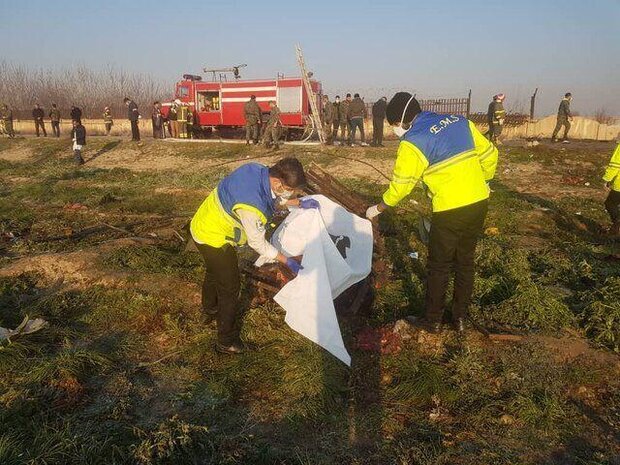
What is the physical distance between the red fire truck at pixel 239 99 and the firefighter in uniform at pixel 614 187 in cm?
1259

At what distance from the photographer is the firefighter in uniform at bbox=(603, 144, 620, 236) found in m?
5.52

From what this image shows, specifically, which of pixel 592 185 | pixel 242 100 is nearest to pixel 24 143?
pixel 242 100

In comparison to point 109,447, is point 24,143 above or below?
above

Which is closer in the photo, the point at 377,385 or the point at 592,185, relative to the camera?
the point at 377,385

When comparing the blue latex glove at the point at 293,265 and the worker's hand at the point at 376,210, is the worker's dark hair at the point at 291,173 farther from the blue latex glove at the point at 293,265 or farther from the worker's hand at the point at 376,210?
the worker's hand at the point at 376,210

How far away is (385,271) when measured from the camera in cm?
433

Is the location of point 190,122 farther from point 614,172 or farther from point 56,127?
point 614,172

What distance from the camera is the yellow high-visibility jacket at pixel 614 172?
5.51 metres

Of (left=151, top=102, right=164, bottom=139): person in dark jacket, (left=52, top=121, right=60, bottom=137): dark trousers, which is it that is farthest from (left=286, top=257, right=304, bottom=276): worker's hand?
(left=52, top=121, right=60, bottom=137): dark trousers

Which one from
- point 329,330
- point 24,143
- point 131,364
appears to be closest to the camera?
point 329,330

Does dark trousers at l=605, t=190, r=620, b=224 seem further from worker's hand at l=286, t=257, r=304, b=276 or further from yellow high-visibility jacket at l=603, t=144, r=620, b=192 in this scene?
worker's hand at l=286, t=257, r=304, b=276

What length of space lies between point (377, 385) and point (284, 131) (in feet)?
51.9

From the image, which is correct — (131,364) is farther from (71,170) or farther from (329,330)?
(71,170)

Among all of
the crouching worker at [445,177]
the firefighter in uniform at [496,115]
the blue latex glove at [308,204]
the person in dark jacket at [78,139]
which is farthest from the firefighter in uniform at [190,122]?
the crouching worker at [445,177]
